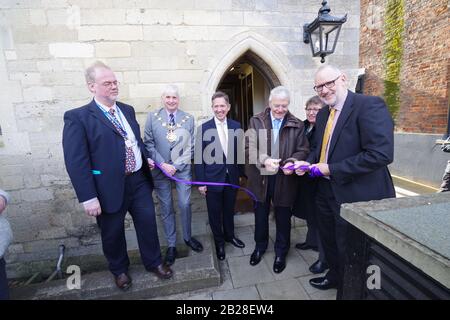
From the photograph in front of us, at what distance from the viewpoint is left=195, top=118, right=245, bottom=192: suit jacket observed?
2.50m

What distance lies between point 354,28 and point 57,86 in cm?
384

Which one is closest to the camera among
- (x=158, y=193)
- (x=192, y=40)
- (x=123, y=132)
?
(x=123, y=132)

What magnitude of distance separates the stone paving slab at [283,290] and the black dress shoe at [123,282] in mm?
1224

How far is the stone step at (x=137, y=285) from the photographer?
2.15 metres

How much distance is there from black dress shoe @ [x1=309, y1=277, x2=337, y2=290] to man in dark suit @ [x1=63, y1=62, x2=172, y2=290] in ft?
4.57

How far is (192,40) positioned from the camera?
2.84 meters

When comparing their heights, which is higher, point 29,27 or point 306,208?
point 29,27

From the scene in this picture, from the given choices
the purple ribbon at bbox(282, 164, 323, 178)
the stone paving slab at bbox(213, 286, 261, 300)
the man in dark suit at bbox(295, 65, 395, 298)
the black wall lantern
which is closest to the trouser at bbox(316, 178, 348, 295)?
the man in dark suit at bbox(295, 65, 395, 298)

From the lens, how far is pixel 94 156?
1.84 metres

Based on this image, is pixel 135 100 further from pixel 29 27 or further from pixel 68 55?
pixel 29 27

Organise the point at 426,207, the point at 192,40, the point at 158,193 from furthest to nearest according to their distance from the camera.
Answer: the point at 192,40, the point at 158,193, the point at 426,207

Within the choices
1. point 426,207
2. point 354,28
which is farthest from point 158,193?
point 354,28

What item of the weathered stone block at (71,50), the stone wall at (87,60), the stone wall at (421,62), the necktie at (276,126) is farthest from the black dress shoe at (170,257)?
the stone wall at (421,62)

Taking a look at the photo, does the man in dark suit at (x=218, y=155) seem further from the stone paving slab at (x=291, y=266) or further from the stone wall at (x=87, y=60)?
the stone paving slab at (x=291, y=266)
